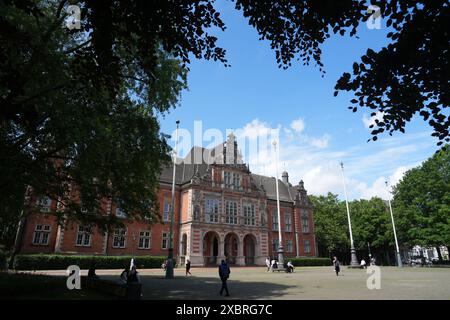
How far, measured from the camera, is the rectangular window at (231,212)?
160ft

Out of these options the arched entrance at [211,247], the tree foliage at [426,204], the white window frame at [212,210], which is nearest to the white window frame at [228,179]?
→ the white window frame at [212,210]

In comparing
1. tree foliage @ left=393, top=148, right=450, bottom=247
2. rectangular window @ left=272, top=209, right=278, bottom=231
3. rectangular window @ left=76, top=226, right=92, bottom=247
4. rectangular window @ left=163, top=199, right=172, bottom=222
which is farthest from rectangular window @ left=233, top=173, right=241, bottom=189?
tree foliage @ left=393, top=148, right=450, bottom=247

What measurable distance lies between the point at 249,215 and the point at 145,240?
A: 1732cm

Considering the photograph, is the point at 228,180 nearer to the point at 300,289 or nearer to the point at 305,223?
the point at 305,223

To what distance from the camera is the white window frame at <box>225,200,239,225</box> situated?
48.8 metres

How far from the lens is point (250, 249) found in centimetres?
5262

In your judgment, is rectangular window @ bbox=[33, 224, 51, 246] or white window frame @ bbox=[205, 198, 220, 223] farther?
white window frame @ bbox=[205, 198, 220, 223]

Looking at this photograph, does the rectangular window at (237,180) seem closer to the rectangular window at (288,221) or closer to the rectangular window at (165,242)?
the rectangular window at (288,221)

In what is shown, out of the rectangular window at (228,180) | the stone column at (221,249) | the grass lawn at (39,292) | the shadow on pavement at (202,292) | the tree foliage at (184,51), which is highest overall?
the rectangular window at (228,180)

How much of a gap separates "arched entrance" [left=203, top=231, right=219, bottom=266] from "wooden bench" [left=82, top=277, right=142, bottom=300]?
3222 centimetres

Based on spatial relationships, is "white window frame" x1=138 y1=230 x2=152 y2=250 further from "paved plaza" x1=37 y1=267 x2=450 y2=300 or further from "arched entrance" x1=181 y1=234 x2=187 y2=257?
"paved plaza" x1=37 y1=267 x2=450 y2=300

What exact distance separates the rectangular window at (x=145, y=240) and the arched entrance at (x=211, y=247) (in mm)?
8620
